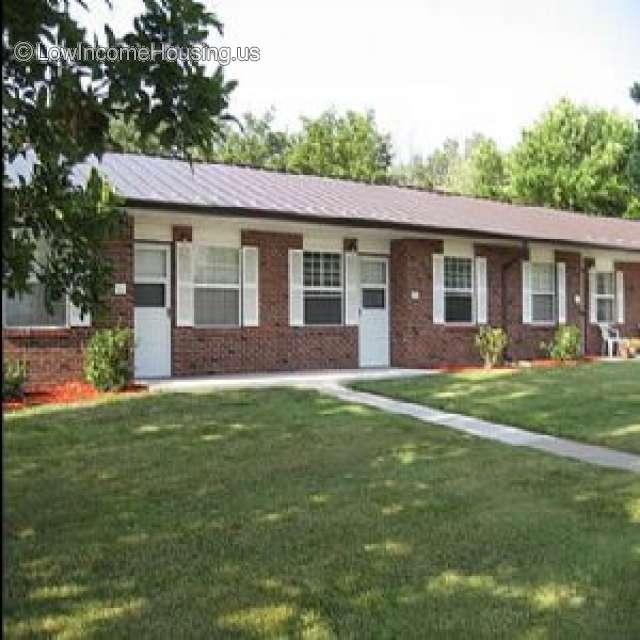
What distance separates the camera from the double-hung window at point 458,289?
18922mm

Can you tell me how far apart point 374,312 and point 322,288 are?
4.77 feet

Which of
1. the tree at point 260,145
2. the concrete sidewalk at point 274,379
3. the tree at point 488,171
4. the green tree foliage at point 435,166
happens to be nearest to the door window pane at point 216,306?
the concrete sidewalk at point 274,379

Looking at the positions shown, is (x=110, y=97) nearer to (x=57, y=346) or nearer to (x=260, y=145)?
(x=57, y=346)

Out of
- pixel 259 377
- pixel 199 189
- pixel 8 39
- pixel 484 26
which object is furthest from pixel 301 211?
pixel 8 39

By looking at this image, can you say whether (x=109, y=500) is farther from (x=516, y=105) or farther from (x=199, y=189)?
(x=516, y=105)

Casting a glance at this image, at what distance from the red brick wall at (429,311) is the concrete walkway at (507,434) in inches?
217

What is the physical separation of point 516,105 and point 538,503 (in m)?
40.0

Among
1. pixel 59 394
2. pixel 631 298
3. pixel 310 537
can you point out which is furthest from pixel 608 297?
pixel 310 537

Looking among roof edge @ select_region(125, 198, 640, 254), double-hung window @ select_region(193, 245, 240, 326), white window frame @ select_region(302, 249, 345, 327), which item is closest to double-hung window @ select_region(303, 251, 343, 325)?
white window frame @ select_region(302, 249, 345, 327)

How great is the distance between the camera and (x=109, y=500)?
257 inches

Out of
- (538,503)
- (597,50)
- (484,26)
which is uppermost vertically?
(484,26)

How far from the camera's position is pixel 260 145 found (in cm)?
5209

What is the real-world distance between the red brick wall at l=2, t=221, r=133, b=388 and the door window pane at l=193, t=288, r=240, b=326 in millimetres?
1901

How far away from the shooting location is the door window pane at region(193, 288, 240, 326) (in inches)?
624
